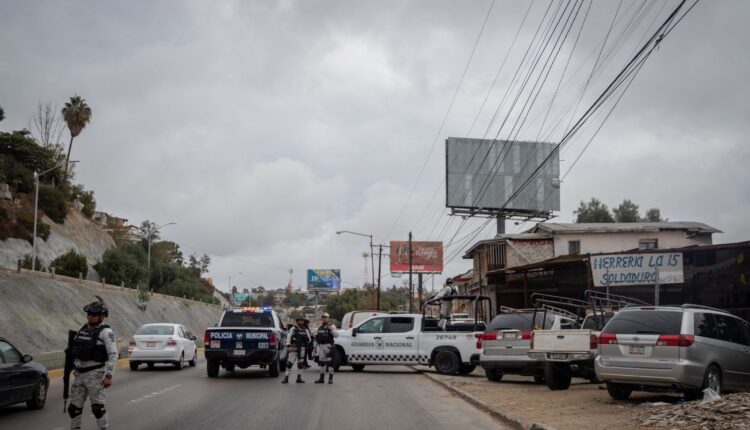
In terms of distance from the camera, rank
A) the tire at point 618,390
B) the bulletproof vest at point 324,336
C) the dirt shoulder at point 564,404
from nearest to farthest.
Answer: the dirt shoulder at point 564,404, the tire at point 618,390, the bulletproof vest at point 324,336

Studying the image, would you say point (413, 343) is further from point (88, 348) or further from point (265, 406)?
point (88, 348)

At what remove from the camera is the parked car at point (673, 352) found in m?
11.9

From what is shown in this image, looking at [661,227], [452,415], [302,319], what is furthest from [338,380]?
[661,227]

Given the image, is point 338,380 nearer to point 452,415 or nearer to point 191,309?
point 452,415

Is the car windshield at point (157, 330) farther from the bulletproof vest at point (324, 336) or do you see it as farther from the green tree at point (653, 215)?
the green tree at point (653, 215)

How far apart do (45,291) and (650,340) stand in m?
39.0

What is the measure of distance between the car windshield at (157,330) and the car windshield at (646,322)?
15374 millimetres

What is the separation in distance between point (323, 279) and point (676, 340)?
3905 inches

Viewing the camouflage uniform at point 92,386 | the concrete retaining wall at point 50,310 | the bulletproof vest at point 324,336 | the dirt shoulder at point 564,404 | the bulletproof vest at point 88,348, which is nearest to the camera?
the camouflage uniform at point 92,386

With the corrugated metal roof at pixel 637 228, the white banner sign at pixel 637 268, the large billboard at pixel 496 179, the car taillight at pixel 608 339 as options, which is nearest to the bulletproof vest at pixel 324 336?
the white banner sign at pixel 637 268

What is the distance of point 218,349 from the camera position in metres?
20.1

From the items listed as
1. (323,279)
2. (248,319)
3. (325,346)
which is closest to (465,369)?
(325,346)

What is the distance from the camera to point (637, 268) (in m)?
21.0

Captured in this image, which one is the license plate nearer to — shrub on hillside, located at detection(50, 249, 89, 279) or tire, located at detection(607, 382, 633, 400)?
tire, located at detection(607, 382, 633, 400)
